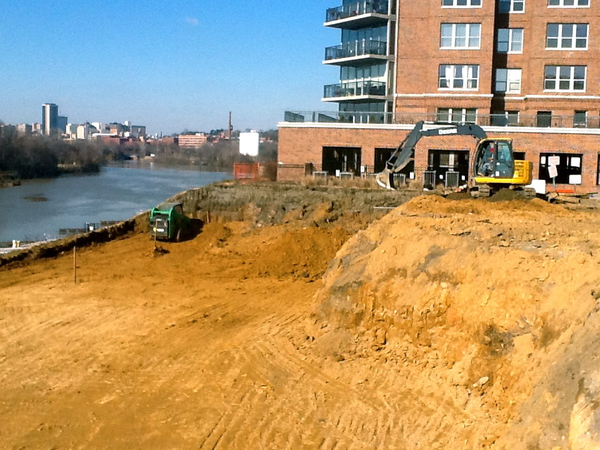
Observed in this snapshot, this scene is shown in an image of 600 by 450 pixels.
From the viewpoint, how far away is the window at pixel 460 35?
39.6 meters

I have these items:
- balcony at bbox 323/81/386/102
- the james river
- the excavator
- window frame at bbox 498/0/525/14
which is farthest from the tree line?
the excavator

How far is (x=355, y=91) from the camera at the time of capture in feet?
145

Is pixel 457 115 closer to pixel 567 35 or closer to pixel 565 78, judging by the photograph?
pixel 565 78

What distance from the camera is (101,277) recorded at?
68.1 feet

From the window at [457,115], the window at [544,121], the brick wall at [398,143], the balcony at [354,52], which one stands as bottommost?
the brick wall at [398,143]

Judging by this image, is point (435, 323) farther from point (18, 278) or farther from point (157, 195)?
point (157, 195)

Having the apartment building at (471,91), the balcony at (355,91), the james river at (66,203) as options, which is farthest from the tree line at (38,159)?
the apartment building at (471,91)

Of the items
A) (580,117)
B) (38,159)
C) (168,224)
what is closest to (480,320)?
(168,224)

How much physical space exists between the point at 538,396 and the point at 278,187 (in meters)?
21.7

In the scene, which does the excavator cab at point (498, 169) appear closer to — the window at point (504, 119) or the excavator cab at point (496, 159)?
the excavator cab at point (496, 159)

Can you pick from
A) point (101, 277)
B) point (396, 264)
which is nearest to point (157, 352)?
point (396, 264)

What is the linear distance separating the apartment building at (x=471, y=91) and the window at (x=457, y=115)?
0.20 ft

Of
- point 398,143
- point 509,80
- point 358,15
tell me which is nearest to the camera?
point 398,143

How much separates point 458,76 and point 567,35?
21.8ft
